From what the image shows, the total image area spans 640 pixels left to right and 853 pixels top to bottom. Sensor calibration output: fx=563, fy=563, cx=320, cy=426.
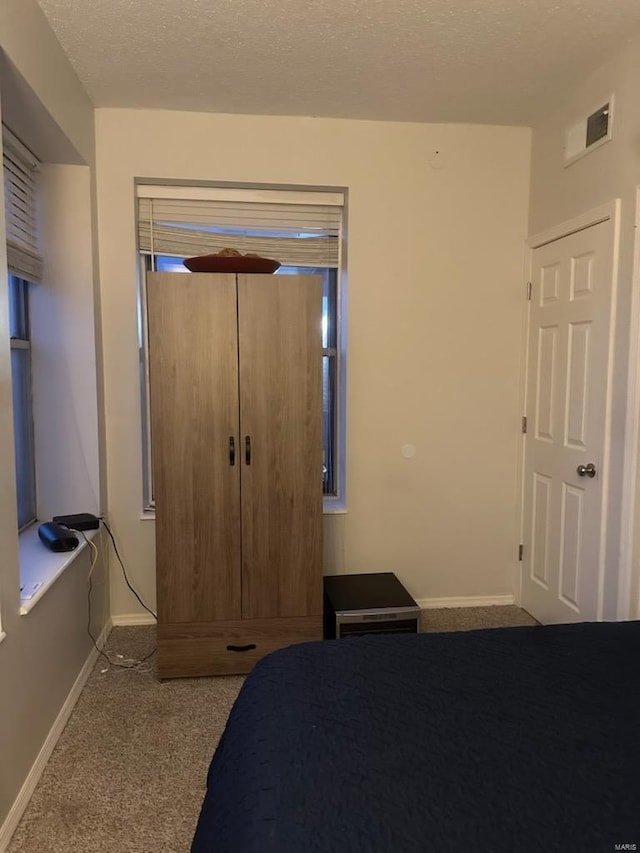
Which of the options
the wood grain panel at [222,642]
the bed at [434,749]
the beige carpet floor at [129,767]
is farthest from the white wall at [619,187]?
the beige carpet floor at [129,767]

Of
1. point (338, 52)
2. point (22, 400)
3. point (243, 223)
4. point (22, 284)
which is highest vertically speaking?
point (338, 52)

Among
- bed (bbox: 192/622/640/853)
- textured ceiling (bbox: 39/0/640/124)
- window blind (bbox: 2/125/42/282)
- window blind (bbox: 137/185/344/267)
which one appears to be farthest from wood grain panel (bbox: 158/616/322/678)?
textured ceiling (bbox: 39/0/640/124)

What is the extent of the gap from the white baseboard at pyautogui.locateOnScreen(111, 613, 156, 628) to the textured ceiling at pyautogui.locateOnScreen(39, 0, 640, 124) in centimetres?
263

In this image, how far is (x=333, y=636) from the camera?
8.66 ft

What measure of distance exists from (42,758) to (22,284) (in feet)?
6.57

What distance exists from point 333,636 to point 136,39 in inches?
105

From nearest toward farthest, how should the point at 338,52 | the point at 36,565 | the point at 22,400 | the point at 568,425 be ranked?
1. the point at 36,565
2. the point at 338,52
3. the point at 22,400
4. the point at 568,425

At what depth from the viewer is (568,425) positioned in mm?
2727

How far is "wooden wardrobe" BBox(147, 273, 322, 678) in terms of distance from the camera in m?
2.44

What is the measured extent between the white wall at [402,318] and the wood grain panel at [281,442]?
0.59 meters

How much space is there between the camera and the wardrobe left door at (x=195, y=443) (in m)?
2.42

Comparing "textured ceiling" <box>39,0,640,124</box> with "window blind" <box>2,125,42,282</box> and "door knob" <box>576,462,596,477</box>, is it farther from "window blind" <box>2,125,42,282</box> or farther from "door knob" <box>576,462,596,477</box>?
"door knob" <box>576,462,596,477</box>

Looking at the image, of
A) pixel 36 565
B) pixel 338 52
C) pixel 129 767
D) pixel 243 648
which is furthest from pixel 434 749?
pixel 338 52

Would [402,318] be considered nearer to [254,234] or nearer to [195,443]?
[254,234]
